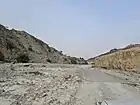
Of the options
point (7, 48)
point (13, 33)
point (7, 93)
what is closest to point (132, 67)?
point (7, 93)

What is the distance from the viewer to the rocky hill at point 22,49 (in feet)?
189

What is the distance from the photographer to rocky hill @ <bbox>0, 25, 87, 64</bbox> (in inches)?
2264

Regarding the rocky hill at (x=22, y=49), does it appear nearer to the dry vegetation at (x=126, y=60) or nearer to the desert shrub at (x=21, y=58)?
the desert shrub at (x=21, y=58)

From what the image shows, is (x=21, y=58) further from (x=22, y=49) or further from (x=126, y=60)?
(x=126, y=60)

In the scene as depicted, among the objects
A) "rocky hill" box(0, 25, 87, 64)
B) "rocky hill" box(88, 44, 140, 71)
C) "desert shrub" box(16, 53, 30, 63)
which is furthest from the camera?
"rocky hill" box(0, 25, 87, 64)

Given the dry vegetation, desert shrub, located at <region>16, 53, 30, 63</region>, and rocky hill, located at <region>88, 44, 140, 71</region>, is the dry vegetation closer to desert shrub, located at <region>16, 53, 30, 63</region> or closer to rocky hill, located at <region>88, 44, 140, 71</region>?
rocky hill, located at <region>88, 44, 140, 71</region>

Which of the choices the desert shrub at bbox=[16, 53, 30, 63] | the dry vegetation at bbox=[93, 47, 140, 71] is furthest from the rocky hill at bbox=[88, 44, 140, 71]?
the desert shrub at bbox=[16, 53, 30, 63]

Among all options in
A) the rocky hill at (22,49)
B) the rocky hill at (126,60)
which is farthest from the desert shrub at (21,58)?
the rocky hill at (126,60)

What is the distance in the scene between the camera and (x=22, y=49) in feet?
226

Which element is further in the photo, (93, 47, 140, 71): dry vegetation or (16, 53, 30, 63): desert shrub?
(16, 53, 30, 63): desert shrub

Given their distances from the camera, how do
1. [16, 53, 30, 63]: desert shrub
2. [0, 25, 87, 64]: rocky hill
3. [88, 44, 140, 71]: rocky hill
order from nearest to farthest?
[88, 44, 140, 71]: rocky hill → [16, 53, 30, 63]: desert shrub → [0, 25, 87, 64]: rocky hill

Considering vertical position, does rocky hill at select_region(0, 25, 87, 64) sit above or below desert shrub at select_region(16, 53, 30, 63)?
above

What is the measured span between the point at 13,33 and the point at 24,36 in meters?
4.56

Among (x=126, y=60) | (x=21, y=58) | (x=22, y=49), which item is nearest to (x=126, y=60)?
(x=126, y=60)
